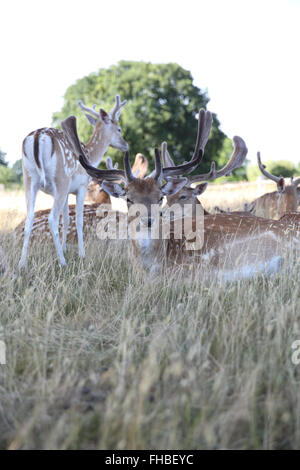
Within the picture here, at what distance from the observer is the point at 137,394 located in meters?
1.85

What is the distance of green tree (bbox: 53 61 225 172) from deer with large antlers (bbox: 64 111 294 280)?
20.0m

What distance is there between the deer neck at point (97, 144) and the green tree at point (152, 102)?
57.4 ft

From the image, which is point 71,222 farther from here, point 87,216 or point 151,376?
point 151,376

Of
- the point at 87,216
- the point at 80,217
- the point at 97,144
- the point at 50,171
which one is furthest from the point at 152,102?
the point at 50,171

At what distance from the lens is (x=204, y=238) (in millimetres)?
3977

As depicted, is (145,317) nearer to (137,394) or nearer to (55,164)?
(137,394)

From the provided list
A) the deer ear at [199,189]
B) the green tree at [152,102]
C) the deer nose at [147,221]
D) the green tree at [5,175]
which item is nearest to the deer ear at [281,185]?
the deer ear at [199,189]

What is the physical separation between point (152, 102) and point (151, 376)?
24.8 meters

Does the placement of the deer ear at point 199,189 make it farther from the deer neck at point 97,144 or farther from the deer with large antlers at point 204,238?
the deer neck at point 97,144

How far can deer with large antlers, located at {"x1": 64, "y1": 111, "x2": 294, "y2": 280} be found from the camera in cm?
371

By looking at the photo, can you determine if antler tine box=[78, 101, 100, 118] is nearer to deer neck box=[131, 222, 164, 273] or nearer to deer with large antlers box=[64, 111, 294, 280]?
deer with large antlers box=[64, 111, 294, 280]

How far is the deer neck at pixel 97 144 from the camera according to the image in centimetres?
601

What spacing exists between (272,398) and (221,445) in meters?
0.36
